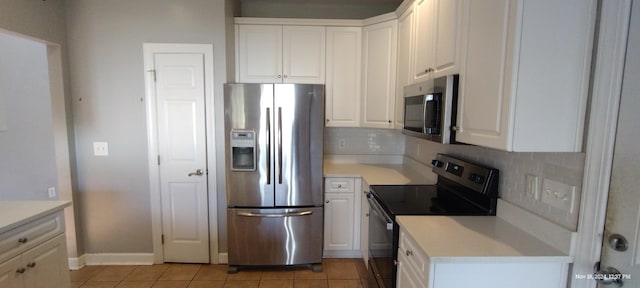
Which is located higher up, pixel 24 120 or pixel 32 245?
pixel 24 120

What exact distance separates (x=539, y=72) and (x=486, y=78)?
18 centimetres

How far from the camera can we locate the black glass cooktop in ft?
5.44

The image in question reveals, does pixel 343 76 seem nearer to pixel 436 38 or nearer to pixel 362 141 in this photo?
pixel 362 141

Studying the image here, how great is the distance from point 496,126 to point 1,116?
98.2 inches

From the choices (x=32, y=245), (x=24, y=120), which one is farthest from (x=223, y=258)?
(x=24, y=120)

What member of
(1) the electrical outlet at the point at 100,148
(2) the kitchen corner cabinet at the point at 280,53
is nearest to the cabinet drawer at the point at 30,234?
(1) the electrical outlet at the point at 100,148

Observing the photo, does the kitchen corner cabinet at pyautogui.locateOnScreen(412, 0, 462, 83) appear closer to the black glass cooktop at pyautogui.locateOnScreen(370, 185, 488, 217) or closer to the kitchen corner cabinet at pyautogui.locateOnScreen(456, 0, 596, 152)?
the kitchen corner cabinet at pyautogui.locateOnScreen(456, 0, 596, 152)

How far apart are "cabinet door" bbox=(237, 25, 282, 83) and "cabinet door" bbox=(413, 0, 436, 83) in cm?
132

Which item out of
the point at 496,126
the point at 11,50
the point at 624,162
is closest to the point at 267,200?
the point at 496,126

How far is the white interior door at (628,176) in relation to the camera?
974mm

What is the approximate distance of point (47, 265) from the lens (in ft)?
5.48

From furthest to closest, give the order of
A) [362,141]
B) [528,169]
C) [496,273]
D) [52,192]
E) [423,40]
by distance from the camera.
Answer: [362,141] → [52,192] → [423,40] → [528,169] → [496,273]

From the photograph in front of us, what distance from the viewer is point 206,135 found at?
2648 millimetres

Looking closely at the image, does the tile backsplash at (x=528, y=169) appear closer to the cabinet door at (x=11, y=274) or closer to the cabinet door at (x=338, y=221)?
the cabinet door at (x=338, y=221)
